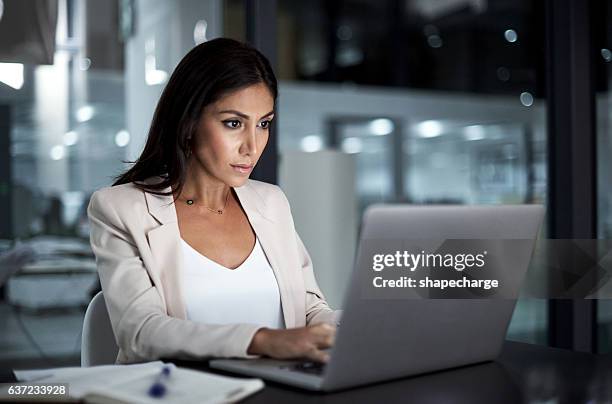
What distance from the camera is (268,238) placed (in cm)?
206

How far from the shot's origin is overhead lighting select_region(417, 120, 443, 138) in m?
8.39

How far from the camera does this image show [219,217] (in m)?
2.08

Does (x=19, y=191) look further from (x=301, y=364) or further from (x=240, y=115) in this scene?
(x=301, y=364)

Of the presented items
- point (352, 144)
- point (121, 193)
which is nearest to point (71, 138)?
point (121, 193)

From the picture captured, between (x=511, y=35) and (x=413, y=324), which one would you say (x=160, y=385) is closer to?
(x=413, y=324)

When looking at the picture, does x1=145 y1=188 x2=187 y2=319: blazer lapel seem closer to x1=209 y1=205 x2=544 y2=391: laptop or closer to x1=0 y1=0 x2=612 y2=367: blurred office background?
x1=209 y1=205 x2=544 y2=391: laptop

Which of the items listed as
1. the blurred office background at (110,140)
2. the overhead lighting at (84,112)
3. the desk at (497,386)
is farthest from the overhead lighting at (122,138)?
the desk at (497,386)

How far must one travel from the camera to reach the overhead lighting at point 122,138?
12.8ft

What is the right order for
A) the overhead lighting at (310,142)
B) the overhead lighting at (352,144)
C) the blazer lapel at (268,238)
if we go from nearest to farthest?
the blazer lapel at (268,238), the overhead lighting at (310,142), the overhead lighting at (352,144)

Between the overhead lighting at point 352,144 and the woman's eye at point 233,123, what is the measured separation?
6244mm

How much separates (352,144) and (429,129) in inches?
37.5

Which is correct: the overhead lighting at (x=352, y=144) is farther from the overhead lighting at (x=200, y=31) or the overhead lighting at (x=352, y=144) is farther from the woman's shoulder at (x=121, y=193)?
the woman's shoulder at (x=121, y=193)

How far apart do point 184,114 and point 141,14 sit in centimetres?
223

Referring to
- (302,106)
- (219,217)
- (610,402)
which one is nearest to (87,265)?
(219,217)
